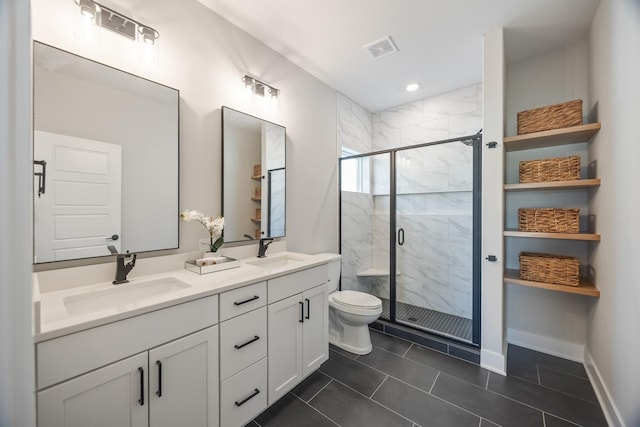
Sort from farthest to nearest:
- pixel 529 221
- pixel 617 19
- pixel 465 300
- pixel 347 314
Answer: pixel 465 300, pixel 347 314, pixel 529 221, pixel 617 19

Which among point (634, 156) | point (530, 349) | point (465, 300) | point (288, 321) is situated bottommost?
point (530, 349)

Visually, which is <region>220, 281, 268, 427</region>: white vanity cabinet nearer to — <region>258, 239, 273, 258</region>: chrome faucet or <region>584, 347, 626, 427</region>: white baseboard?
<region>258, 239, 273, 258</region>: chrome faucet

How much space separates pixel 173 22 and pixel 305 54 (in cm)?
110

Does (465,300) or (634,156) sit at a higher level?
(634,156)

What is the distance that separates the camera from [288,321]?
171 cm

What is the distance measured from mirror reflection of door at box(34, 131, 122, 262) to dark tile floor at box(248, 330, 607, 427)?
1374 millimetres

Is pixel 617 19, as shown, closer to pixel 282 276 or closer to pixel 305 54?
pixel 305 54

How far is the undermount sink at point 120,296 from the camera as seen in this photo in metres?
1.18

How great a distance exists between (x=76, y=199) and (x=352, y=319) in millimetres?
2044

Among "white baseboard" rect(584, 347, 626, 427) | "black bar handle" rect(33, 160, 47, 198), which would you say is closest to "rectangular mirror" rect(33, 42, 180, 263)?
"black bar handle" rect(33, 160, 47, 198)

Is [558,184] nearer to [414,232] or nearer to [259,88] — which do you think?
[414,232]

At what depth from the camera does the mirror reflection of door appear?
1.21m

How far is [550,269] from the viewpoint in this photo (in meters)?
1.96

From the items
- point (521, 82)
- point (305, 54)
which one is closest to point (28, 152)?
point (305, 54)
